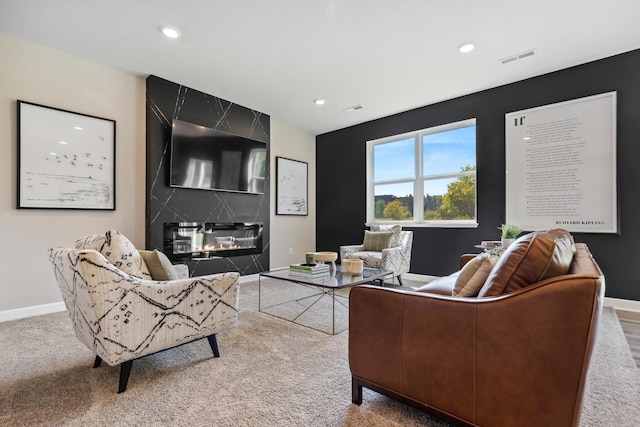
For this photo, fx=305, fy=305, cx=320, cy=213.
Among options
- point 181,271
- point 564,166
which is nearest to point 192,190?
point 181,271

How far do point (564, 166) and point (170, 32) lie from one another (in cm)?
427

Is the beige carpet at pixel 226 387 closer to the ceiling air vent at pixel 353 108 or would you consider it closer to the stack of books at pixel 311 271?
the stack of books at pixel 311 271

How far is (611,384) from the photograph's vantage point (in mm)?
1686

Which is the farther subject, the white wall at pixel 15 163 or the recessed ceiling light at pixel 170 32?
the white wall at pixel 15 163

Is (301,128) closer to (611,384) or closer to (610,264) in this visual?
(610,264)

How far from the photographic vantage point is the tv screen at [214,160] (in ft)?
12.6

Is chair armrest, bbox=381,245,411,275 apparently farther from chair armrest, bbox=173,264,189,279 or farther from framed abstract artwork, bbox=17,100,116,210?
framed abstract artwork, bbox=17,100,116,210

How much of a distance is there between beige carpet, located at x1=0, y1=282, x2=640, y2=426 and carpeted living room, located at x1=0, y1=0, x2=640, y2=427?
1 centimetres

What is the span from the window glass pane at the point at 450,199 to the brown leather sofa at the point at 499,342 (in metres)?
3.06

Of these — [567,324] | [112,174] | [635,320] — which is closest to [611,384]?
[567,324]

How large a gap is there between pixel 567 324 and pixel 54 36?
13.9ft

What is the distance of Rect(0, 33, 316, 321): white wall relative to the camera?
2.83m

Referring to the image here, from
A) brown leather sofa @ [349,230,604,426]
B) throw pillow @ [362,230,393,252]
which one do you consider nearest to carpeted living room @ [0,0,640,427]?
brown leather sofa @ [349,230,604,426]

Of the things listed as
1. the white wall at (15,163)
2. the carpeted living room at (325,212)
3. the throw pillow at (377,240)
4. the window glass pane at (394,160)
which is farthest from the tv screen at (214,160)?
the window glass pane at (394,160)
